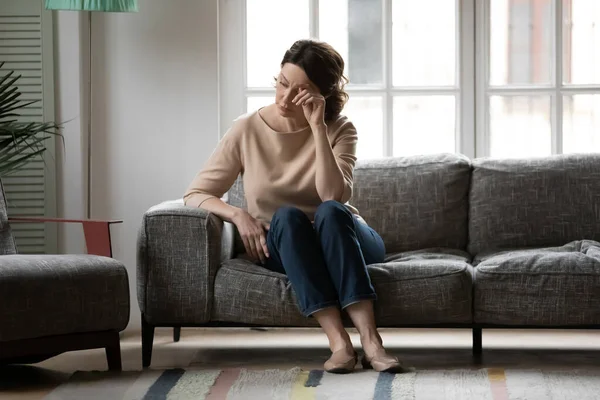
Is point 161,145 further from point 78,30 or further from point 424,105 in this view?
point 424,105

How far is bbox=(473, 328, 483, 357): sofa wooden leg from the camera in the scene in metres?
3.33

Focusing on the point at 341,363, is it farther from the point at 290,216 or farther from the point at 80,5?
the point at 80,5

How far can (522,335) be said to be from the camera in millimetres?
3838

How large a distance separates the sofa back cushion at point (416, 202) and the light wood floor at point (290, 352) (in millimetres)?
396

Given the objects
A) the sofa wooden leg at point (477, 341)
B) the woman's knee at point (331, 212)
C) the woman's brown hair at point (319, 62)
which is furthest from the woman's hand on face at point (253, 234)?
the sofa wooden leg at point (477, 341)

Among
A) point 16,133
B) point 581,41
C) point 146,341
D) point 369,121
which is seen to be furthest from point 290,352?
point 581,41

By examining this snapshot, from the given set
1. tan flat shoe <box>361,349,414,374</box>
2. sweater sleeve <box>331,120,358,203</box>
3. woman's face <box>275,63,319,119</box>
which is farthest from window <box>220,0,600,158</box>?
tan flat shoe <box>361,349,414,374</box>

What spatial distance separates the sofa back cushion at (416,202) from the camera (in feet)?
11.7

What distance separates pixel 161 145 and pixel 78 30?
22.1 inches

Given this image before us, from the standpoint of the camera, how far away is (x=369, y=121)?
4.12m

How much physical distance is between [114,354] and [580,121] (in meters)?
2.15

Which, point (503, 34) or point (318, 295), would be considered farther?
point (503, 34)

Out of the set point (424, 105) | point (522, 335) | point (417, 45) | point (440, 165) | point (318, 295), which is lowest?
point (522, 335)

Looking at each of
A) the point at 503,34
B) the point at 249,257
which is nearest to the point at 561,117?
the point at 503,34
